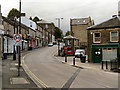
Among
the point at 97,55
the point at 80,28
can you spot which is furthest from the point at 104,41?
the point at 80,28

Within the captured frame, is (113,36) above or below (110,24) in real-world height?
below

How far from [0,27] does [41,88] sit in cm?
1770

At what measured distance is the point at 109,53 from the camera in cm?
2545

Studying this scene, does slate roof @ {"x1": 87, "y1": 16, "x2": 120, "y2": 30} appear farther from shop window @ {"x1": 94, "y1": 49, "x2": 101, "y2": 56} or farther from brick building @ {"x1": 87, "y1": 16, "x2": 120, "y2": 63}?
shop window @ {"x1": 94, "y1": 49, "x2": 101, "y2": 56}

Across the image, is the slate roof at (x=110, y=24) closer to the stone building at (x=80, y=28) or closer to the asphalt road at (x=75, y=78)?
the asphalt road at (x=75, y=78)

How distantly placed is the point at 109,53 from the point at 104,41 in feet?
6.39

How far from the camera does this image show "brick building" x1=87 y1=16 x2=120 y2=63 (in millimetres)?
25016

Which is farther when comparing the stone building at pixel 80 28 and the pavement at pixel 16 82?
the stone building at pixel 80 28

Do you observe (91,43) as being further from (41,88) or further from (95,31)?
(41,88)

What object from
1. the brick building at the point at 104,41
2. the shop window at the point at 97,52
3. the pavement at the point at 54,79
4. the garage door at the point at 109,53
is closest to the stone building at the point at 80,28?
the brick building at the point at 104,41

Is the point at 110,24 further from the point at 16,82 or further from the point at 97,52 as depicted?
the point at 16,82

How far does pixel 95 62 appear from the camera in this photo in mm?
26094

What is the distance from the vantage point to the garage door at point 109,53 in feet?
82.3

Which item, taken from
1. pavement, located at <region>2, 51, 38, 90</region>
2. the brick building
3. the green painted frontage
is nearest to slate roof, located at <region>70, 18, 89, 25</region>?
the brick building
